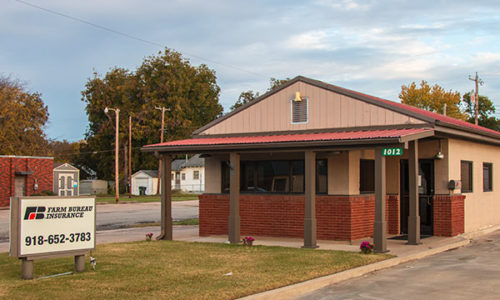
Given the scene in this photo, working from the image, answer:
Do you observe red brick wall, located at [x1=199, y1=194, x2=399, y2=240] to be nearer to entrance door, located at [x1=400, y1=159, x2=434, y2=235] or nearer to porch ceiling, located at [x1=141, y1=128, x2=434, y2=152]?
entrance door, located at [x1=400, y1=159, x2=434, y2=235]

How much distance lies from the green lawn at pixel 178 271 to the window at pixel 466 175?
6654 mm

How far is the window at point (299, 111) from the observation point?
1711 cm

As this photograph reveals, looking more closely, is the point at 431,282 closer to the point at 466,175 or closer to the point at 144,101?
the point at 466,175

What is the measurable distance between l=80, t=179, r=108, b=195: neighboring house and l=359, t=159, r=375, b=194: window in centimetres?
6274

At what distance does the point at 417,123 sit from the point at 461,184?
363 cm

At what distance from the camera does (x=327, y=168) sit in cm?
1648

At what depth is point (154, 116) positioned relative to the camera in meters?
67.8

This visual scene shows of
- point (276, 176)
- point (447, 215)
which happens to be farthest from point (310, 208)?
point (447, 215)

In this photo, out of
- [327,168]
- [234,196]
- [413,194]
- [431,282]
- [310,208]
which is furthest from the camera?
[327,168]

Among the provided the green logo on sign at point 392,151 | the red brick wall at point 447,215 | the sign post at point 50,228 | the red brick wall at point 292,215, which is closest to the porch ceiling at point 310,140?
the green logo on sign at point 392,151

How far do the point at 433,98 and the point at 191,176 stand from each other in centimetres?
3022

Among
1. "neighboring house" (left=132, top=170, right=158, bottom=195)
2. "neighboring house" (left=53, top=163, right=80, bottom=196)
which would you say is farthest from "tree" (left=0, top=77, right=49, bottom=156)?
"neighboring house" (left=132, top=170, right=158, bottom=195)

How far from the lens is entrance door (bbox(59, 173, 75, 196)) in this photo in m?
57.0

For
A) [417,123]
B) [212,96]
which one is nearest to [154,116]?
[212,96]
